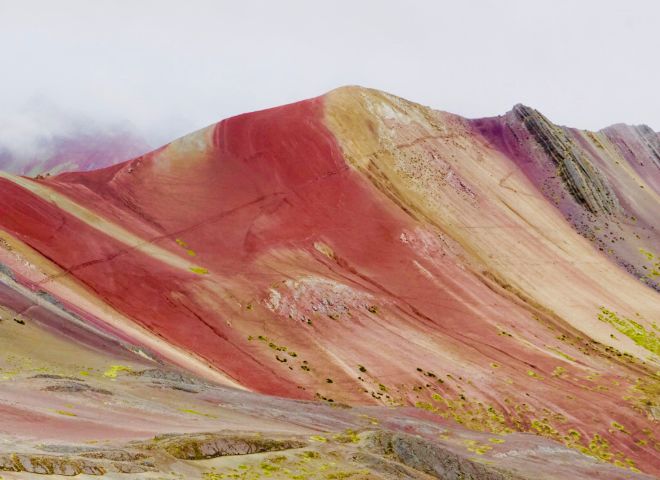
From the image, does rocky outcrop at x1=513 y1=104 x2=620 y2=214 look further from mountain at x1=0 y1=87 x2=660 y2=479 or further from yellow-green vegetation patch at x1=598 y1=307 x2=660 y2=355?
yellow-green vegetation patch at x1=598 y1=307 x2=660 y2=355

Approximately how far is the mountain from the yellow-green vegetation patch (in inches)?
13.1

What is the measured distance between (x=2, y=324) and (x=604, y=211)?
81.2m

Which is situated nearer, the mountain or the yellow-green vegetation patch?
the mountain

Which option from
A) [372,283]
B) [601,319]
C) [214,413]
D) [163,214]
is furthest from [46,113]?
[214,413]

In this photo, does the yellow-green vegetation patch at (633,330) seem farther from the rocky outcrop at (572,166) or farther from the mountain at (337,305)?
the rocky outcrop at (572,166)

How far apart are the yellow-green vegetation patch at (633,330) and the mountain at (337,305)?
334mm

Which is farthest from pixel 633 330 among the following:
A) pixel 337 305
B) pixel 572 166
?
pixel 572 166

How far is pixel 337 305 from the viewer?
186ft

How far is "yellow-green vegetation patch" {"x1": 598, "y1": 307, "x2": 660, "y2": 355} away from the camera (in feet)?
215

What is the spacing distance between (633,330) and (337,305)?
30472mm

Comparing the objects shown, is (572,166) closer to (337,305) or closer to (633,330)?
(633,330)

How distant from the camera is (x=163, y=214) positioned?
64.2 m

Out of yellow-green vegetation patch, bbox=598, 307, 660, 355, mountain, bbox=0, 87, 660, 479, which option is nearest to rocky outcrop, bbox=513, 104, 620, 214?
mountain, bbox=0, 87, 660, 479

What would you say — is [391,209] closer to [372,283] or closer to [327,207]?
[327,207]
